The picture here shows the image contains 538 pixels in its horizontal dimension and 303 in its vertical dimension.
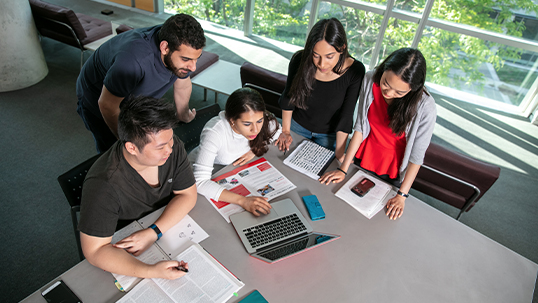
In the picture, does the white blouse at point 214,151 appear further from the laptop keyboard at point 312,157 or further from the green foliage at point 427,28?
the green foliage at point 427,28

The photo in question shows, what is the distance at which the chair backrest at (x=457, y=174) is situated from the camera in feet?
7.29

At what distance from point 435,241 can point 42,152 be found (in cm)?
331

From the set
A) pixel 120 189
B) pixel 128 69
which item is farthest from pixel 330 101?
pixel 120 189

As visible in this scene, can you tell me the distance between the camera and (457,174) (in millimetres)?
2295

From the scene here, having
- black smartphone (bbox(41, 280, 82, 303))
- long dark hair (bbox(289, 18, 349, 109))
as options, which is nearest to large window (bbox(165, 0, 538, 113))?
long dark hair (bbox(289, 18, 349, 109))

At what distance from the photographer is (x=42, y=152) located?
2.99 metres

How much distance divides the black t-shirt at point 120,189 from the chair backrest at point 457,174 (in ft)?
5.62

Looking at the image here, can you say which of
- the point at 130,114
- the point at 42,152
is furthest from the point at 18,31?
the point at 130,114

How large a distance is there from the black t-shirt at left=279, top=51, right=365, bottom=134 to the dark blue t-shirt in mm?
818

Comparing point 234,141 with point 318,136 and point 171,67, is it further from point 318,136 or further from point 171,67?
point 318,136

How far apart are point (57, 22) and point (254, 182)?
3458 mm

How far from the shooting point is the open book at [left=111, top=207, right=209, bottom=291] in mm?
1343

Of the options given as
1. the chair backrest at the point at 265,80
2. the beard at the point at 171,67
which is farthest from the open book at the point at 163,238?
the chair backrest at the point at 265,80

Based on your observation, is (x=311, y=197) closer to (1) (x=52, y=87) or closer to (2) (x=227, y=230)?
(2) (x=227, y=230)
